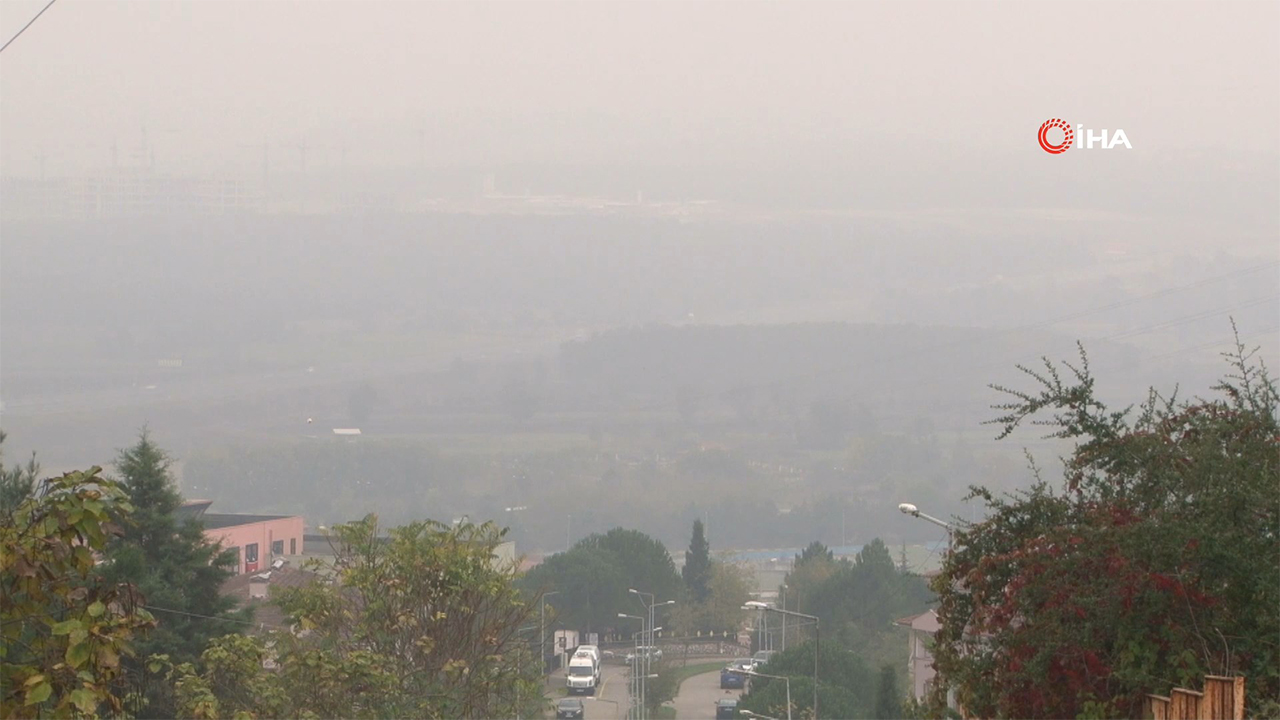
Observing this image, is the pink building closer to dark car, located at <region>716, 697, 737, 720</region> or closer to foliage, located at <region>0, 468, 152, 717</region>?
dark car, located at <region>716, 697, 737, 720</region>

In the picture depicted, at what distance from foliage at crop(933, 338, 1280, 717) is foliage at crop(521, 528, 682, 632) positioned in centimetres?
9050

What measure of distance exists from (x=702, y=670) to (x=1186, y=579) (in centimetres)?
9020

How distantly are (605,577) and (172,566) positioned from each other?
80024mm

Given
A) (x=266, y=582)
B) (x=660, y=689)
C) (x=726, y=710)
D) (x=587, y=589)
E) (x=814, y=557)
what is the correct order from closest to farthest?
(x=726, y=710) → (x=660, y=689) → (x=266, y=582) → (x=587, y=589) → (x=814, y=557)

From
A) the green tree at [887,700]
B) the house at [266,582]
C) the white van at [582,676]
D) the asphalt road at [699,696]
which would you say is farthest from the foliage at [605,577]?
Answer: the green tree at [887,700]

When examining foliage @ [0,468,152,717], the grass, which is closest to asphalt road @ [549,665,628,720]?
the grass

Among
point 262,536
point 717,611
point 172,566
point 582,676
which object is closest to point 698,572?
point 717,611

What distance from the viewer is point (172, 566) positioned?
3400cm

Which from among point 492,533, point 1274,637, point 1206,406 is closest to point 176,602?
point 492,533

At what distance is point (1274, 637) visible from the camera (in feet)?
36.4

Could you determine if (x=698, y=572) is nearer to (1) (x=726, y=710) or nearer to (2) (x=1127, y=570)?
(1) (x=726, y=710)

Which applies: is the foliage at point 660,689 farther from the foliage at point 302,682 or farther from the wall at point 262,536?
the foliage at point 302,682

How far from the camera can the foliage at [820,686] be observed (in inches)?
2046

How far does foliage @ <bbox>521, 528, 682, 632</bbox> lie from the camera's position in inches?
4360
